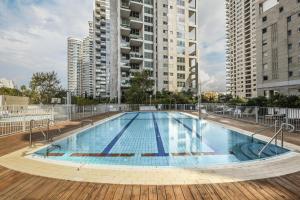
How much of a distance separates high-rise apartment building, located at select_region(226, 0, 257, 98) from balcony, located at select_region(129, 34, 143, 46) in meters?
58.8

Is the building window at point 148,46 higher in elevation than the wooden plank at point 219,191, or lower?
higher

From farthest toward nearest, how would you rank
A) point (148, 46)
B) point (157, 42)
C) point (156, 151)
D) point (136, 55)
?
point (157, 42), point (148, 46), point (136, 55), point (156, 151)

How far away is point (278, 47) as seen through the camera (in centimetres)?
3331

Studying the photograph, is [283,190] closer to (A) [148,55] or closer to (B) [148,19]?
(A) [148,55]

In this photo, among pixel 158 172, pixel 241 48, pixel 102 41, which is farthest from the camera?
pixel 241 48

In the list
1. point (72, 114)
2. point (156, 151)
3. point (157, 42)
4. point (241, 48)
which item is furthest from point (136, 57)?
point (241, 48)

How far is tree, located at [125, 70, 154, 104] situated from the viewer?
3772 centimetres

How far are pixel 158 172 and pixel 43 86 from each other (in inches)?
1565

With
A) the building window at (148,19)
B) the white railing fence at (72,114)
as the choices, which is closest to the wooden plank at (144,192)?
the white railing fence at (72,114)

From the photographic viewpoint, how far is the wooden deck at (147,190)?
3.21 meters

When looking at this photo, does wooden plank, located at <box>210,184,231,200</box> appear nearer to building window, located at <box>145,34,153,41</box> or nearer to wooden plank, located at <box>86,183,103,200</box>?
wooden plank, located at <box>86,183,103,200</box>

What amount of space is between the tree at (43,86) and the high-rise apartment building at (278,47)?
1508 inches

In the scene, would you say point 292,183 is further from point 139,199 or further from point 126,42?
point 126,42

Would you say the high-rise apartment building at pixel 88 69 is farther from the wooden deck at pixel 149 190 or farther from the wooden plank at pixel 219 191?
the wooden plank at pixel 219 191
